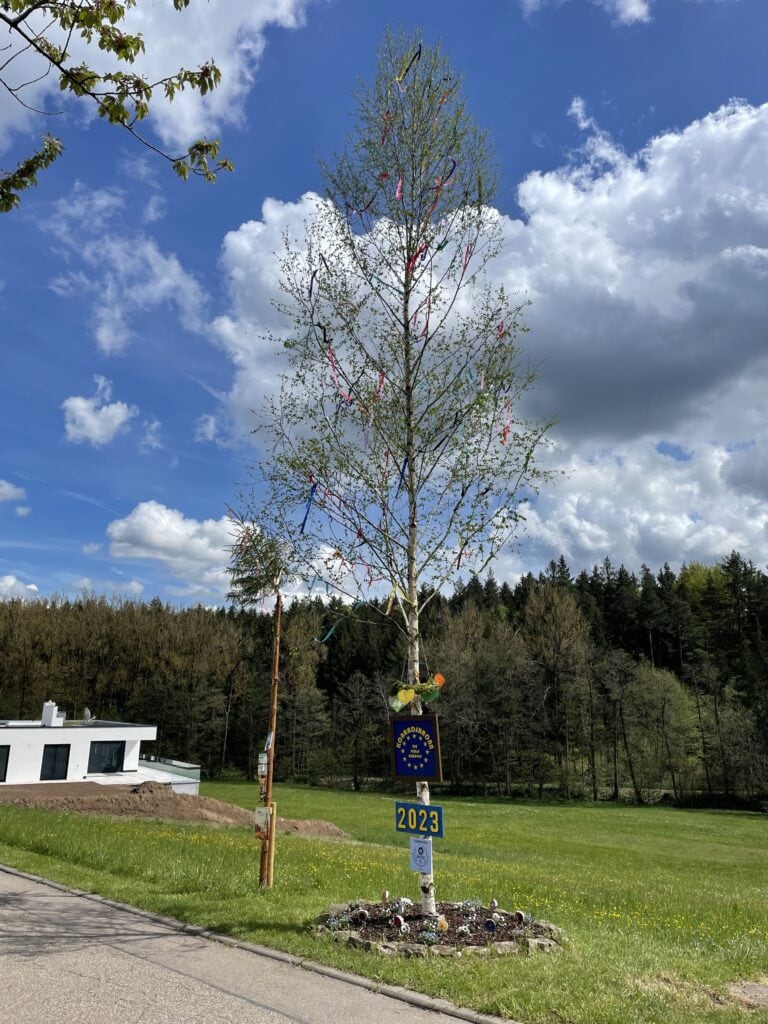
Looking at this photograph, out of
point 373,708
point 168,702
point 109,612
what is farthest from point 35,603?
point 373,708

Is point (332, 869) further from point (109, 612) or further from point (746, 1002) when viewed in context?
point (109, 612)

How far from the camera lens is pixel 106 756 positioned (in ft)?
136

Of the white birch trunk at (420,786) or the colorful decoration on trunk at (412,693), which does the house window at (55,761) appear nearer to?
the white birch trunk at (420,786)

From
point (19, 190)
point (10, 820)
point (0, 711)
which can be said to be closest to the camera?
point (19, 190)

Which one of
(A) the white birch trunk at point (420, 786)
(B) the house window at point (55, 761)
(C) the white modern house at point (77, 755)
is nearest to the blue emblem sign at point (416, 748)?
(A) the white birch trunk at point (420, 786)

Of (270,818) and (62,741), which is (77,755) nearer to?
(62,741)

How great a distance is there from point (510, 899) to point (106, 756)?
36.5m

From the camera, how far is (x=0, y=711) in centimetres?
6019

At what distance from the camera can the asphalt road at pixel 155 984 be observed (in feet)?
18.3

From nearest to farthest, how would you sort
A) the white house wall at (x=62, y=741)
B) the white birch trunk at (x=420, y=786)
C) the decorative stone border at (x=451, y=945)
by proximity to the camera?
the decorative stone border at (x=451, y=945)
the white birch trunk at (x=420, y=786)
the white house wall at (x=62, y=741)

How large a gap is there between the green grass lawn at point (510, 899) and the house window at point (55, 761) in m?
19.1

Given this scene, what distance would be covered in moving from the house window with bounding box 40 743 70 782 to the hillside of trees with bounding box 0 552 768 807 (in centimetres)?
1965

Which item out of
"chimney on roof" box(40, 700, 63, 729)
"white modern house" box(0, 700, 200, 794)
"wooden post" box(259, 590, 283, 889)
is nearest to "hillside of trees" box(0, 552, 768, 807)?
"white modern house" box(0, 700, 200, 794)

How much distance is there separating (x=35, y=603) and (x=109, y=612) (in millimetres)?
7346
